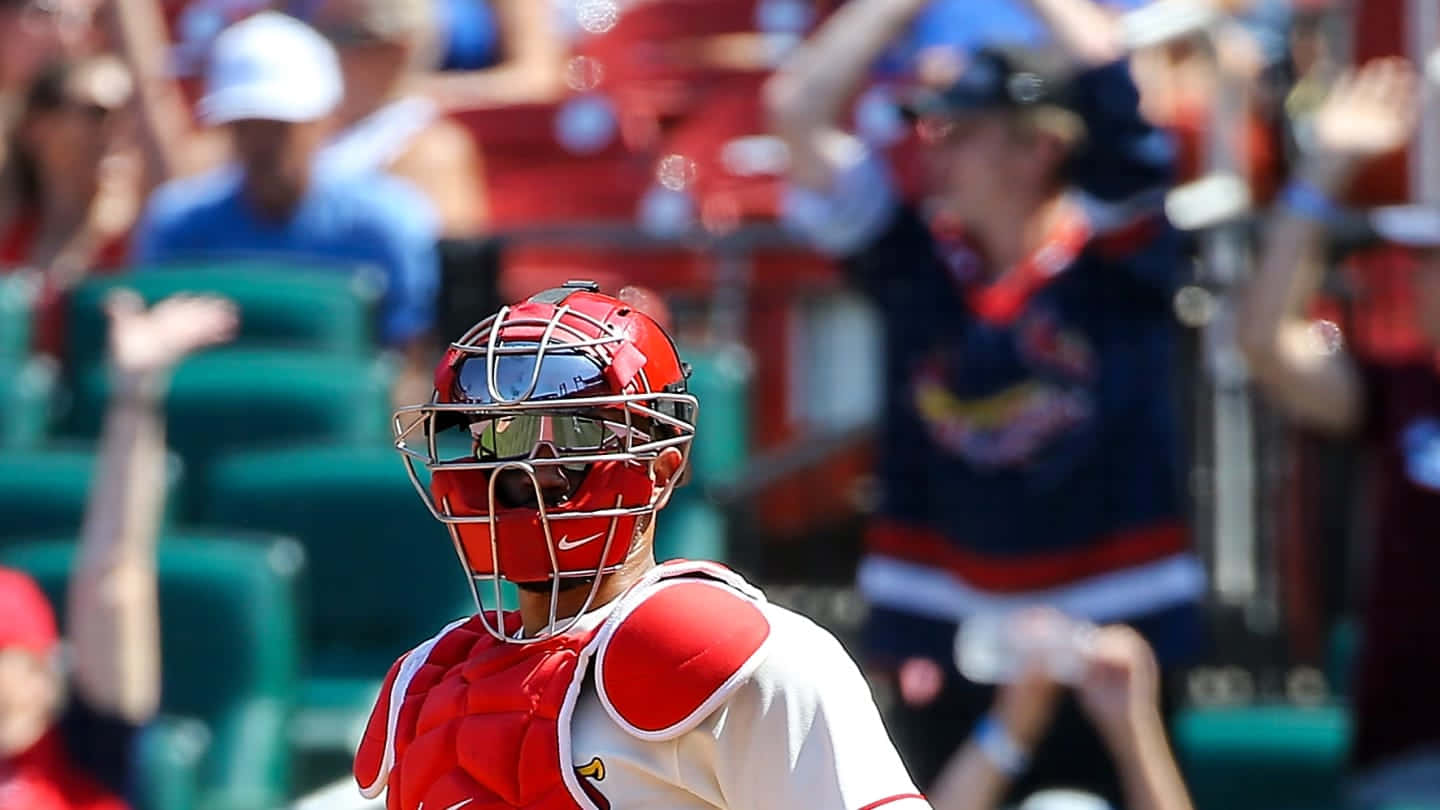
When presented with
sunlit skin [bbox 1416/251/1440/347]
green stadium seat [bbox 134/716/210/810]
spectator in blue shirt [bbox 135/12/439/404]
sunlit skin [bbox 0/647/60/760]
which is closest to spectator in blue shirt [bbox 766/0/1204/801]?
sunlit skin [bbox 1416/251/1440/347]

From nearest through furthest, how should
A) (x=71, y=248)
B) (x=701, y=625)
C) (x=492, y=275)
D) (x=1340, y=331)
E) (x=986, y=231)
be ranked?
(x=701, y=625) < (x=986, y=231) < (x=1340, y=331) < (x=492, y=275) < (x=71, y=248)

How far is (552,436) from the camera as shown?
2.02m

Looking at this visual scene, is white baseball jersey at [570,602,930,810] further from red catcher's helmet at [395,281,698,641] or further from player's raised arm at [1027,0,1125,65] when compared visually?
player's raised arm at [1027,0,1125,65]

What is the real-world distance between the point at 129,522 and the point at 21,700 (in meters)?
0.55

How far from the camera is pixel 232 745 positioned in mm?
4375

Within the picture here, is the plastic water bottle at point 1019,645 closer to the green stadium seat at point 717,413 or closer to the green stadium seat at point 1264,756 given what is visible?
the green stadium seat at point 1264,756

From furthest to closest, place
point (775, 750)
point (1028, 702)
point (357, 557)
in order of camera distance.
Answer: point (357, 557), point (1028, 702), point (775, 750)

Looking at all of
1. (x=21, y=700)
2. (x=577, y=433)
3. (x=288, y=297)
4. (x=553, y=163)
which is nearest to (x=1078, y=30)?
(x=288, y=297)

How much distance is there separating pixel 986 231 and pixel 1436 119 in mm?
979

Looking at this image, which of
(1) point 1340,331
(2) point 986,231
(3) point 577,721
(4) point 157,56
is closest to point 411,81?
(4) point 157,56

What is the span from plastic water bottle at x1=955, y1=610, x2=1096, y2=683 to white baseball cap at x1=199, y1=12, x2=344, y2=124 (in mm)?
1990

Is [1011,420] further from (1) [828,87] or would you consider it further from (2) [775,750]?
(2) [775,750]

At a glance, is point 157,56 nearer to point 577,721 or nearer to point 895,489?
point 895,489

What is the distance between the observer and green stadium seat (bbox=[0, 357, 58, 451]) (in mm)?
5012
